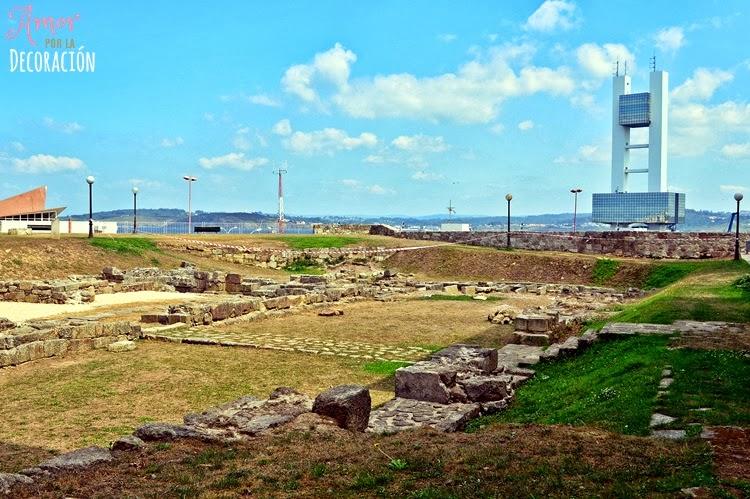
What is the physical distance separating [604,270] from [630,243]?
27.9 ft

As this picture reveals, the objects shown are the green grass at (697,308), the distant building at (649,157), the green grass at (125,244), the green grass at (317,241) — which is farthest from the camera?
the distant building at (649,157)

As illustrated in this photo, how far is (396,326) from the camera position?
20.4m

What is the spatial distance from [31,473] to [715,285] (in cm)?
2300

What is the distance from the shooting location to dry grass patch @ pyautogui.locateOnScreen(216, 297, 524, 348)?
60.2 feet

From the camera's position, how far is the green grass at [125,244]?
126ft

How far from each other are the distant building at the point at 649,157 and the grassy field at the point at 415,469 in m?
136

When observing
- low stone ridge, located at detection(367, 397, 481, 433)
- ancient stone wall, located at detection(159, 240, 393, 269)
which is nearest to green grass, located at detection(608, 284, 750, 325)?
low stone ridge, located at detection(367, 397, 481, 433)

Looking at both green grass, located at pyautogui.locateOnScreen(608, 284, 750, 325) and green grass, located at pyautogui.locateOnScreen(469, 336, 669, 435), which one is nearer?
green grass, located at pyautogui.locateOnScreen(469, 336, 669, 435)

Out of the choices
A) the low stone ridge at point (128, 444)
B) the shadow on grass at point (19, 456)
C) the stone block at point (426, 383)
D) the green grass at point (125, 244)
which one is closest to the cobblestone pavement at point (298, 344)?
the stone block at point (426, 383)

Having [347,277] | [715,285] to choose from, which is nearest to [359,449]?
[715,285]

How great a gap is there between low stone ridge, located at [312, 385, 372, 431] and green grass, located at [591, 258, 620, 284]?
2814 cm

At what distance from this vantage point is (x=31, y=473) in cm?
671

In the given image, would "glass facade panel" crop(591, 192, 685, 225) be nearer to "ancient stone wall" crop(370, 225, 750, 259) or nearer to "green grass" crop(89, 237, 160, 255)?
"ancient stone wall" crop(370, 225, 750, 259)

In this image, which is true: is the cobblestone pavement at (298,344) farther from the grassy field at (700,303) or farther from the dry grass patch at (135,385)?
the grassy field at (700,303)
